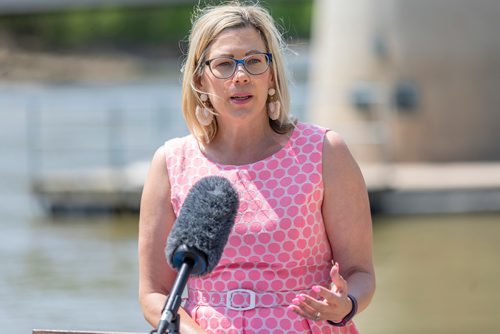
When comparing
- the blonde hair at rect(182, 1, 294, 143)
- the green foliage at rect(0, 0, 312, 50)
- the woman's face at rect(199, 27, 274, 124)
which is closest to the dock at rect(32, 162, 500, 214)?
the blonde hair at rect(182, 1, 294, 143)

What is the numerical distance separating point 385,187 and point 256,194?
10969 millimetres

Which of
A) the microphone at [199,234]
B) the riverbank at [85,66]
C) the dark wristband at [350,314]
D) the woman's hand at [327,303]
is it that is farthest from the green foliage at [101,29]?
the microphone at [199,234]

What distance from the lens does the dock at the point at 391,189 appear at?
14352 mm

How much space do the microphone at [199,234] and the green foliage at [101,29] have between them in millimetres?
77855

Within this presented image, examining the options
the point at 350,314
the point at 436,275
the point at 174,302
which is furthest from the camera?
the point at 436,275

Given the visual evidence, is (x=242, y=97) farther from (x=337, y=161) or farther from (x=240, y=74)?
(x=337, y=161)

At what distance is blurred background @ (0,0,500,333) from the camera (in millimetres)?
9766

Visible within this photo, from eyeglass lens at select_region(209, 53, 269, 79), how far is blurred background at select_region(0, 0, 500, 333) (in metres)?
4.49

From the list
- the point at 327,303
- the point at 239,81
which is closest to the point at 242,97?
the point at 239,81

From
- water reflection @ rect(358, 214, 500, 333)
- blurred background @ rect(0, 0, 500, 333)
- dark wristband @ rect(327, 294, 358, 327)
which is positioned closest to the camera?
dark wristband @ rect(327, 294, 358, 327)

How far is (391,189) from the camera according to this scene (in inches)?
570

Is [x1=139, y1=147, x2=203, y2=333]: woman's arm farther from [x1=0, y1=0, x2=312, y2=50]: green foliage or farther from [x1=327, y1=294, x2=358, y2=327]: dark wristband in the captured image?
[x1=0, y1=0, x2=312, y2=50]: green foliage

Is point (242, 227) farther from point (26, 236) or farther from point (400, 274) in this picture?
point (26, 236)

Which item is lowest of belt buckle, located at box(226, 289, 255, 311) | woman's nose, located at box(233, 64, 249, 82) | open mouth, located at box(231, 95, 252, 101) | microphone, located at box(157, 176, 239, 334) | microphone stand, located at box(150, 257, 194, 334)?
belt buckle, located at box(226, 289, 255, 311)
